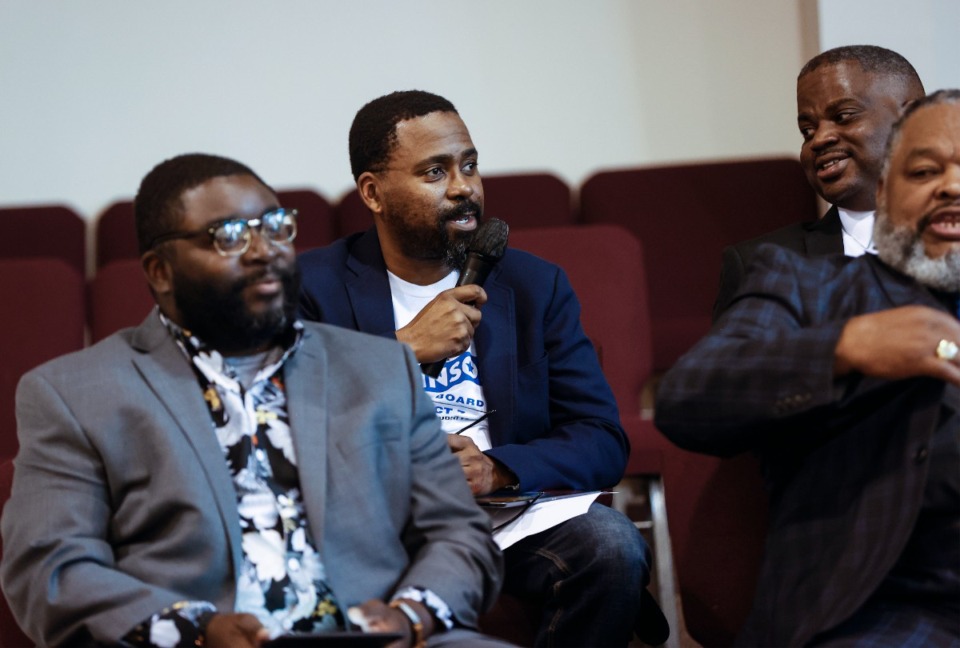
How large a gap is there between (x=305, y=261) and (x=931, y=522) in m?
1.59

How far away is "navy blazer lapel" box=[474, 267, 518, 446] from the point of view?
9.49 ft

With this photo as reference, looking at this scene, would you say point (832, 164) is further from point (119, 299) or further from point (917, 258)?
point (119, 299)

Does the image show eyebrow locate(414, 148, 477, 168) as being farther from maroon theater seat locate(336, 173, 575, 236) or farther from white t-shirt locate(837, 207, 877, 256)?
maroon theater seat locate(336, 173, 575, 236)

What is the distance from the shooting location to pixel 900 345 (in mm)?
2039

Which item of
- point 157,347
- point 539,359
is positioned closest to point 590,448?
point 539,359

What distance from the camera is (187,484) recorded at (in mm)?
2125

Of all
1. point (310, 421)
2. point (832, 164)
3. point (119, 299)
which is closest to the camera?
point (310, 421)

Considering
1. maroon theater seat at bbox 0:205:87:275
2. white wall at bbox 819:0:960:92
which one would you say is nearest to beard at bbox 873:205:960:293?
white wall at bbox 819:0:960:92

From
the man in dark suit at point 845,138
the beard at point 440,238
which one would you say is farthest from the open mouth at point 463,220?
the man in dark suit at point 845,138

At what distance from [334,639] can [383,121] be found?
1609 millimetres

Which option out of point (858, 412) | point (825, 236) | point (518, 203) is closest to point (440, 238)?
point (825, 236)

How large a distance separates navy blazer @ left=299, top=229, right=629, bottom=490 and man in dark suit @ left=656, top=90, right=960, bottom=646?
1.85ft

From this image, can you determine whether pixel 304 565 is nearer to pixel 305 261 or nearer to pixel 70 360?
pixel 70 360

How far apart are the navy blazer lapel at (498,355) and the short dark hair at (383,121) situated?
0.44 m
